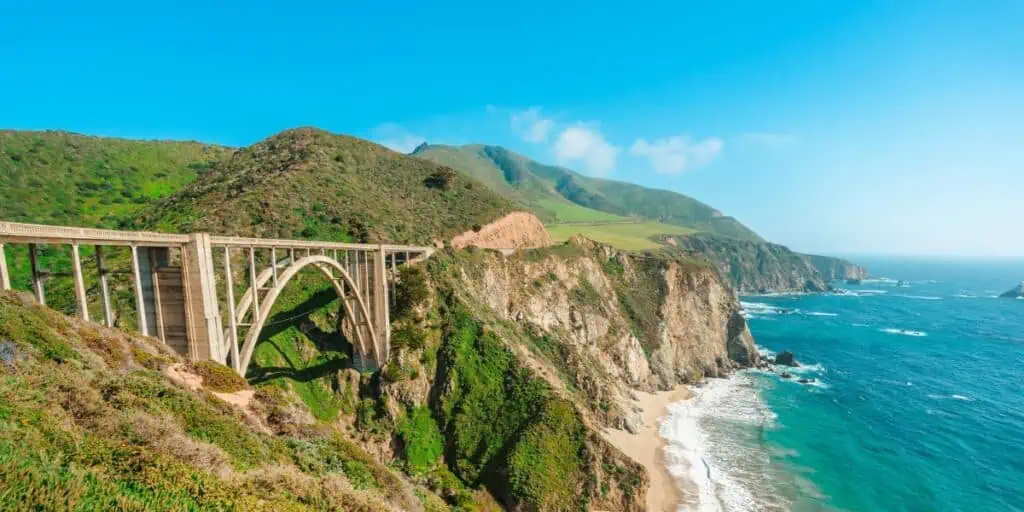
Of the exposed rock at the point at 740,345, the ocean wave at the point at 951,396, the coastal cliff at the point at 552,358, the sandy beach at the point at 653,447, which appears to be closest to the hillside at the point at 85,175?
the coastal cliff at the point at 552,358

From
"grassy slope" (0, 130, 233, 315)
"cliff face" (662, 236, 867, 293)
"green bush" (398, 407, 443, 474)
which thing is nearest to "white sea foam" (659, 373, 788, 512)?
"green bush" (398, 407, 443, 474)

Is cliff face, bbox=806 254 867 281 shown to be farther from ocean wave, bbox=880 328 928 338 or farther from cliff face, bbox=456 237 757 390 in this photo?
cliff face, bbox=456 237 757 390

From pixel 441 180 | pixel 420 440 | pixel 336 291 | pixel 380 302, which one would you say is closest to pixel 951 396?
pixel 420 440

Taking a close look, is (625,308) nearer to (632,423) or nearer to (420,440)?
(632,423)

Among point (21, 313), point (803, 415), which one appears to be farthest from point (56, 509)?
point (803, 415)

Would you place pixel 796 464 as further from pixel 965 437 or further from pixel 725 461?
pixel 965 437

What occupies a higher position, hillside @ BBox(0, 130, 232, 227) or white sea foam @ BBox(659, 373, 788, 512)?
hillside @ BBox(0, 130, 232, 227)
